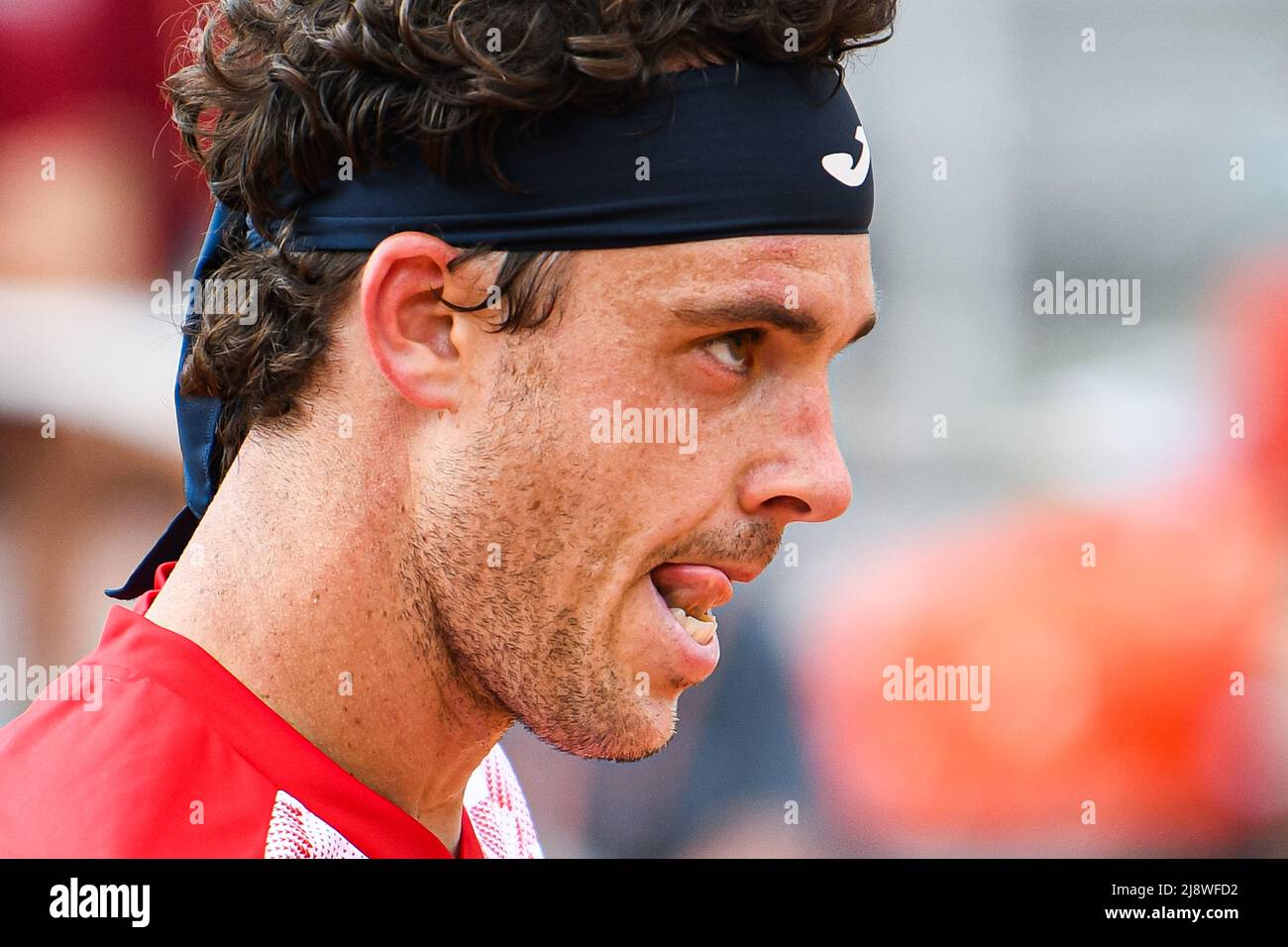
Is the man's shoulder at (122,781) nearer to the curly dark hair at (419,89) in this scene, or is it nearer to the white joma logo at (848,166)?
the curly dark hair at (419,89)

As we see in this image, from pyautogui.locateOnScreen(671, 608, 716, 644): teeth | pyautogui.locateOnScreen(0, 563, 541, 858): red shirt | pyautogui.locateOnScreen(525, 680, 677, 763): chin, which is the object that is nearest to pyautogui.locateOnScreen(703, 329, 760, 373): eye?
pyautogui.locateOnScreen(671, 608, 716, 644): teeth

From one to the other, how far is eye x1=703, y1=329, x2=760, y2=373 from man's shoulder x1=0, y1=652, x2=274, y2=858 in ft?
2.79

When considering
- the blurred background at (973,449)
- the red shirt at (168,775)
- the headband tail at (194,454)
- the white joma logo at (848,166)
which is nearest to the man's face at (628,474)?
the white joma logo at (848,166)

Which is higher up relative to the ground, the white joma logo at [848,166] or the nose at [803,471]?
the white joma logo at [848,166]

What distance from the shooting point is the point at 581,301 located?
6.15 ft

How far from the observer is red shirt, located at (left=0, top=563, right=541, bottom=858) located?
5.33ft

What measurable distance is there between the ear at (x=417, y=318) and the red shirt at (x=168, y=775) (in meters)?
0.47

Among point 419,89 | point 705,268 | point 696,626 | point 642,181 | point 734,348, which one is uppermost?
point 419,89

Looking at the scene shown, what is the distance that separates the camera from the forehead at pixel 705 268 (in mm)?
1855

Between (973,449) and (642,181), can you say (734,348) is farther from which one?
(973,449)

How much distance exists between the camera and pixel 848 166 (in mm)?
1987

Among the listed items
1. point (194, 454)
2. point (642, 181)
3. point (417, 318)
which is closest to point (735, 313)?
point (642, 181)

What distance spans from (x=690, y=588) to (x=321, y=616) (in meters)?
0.53

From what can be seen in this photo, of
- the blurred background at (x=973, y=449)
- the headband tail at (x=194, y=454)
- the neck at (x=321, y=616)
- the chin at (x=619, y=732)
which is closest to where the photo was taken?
the neck at (x=321, y=616)
